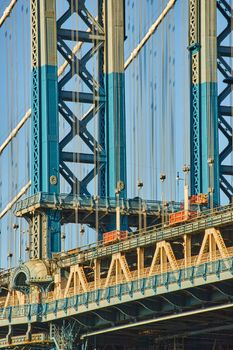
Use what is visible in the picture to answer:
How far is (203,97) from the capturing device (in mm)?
147125

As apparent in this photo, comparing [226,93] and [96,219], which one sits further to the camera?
[226,93]

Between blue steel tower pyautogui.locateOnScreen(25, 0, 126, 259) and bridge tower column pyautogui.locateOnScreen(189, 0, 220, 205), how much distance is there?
216 inches

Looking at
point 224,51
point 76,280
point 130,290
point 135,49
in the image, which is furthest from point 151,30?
point 130,290

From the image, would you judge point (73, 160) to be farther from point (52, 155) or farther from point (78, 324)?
point (78, 324)

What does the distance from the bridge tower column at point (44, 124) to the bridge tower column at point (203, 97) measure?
11048mm

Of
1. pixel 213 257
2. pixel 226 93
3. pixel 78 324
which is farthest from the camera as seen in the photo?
pixel 226 93

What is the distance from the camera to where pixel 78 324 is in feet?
430

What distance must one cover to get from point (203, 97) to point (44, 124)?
12.7 meters

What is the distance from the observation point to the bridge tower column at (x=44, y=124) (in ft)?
460

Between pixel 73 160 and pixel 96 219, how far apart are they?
5.64 meters

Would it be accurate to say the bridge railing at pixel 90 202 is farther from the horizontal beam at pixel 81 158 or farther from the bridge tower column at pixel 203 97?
the horizontal beam at pixel 81 158

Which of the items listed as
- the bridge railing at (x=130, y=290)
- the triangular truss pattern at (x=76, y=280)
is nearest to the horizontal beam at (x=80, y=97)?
the bridge railing at (x=130, y=290)

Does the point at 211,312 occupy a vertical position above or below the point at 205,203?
below

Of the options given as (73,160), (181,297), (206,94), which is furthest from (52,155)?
(181,297)
